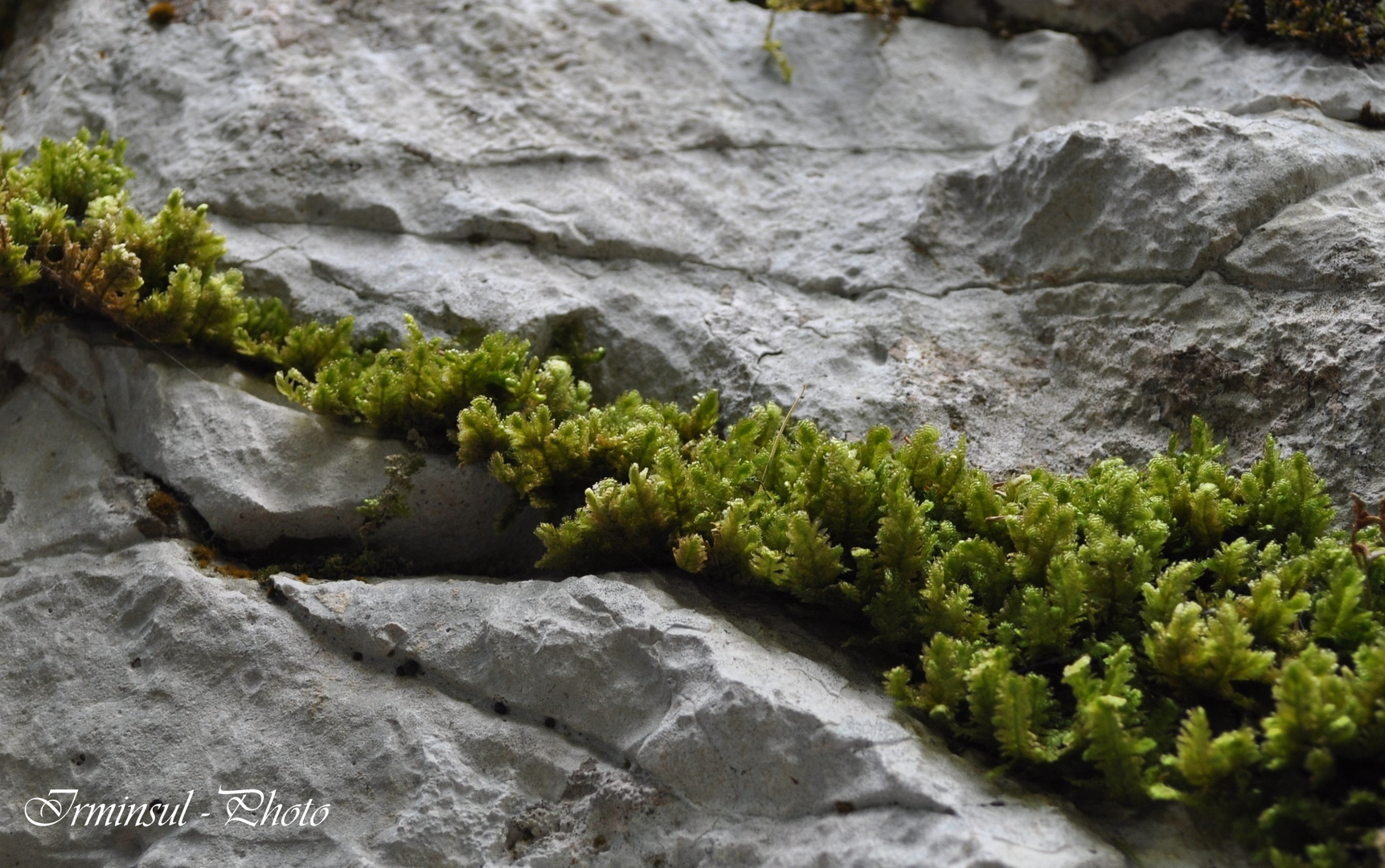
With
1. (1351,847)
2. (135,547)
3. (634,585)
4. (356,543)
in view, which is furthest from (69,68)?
(1351,847)

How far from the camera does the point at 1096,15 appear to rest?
220 inches

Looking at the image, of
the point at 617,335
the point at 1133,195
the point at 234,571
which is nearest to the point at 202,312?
the point at 234,571

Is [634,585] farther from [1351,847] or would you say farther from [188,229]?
[188,229]

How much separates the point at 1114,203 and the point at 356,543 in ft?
10.9

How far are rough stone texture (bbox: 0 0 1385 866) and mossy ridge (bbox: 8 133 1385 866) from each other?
197 millimetres

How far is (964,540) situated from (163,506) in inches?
113

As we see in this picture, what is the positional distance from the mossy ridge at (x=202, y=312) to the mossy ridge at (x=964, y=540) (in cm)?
1

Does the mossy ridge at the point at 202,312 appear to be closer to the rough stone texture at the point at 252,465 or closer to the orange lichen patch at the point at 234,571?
the rough stone texture at the point at 252,465

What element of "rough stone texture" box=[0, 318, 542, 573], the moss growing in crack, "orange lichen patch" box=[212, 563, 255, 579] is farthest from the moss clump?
"orange lichen patch" box=[212, 563, 255, 579]

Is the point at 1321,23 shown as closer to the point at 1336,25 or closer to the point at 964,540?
the point at 1336,25

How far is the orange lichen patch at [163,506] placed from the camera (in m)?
3.72

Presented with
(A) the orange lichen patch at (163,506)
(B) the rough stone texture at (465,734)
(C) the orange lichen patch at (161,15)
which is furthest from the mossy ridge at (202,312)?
(C) the orange lichen patch at (161,15)

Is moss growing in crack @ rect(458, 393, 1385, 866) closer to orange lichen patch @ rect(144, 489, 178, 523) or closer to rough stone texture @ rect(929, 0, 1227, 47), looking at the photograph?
orange lichen patch @ rect(144, 489, 178, 523)

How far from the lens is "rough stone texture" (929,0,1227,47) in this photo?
5.36 meters
